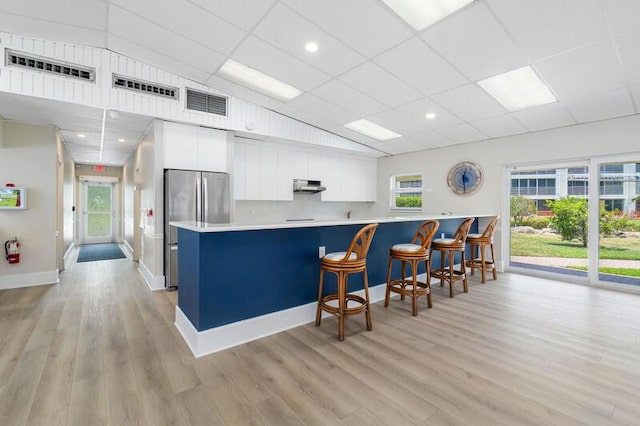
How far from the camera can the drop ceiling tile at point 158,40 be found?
299 centimetres

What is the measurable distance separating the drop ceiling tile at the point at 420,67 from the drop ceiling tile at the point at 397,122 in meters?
0.91

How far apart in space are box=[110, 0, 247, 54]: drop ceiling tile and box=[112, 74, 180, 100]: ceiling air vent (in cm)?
112

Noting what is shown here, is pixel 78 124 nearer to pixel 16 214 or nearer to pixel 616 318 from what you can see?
pixel 16 214

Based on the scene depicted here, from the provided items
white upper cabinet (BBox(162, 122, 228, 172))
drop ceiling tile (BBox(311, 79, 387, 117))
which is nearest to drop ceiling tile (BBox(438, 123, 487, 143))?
drop ceiling tile (BBox(311, 79, 387, 117))

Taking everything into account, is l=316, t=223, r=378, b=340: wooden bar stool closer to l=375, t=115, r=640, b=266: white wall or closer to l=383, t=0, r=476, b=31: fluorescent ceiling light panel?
l=383, t=0, r=476, b=31: fluorescent ceiling light panel

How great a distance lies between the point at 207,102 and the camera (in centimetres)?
440

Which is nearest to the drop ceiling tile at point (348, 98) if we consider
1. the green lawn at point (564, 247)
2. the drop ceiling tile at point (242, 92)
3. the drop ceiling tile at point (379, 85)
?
the drop ceiling tile at point (379, 85)

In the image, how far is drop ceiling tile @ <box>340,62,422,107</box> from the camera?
349cm

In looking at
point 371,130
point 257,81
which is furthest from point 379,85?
point 371,130

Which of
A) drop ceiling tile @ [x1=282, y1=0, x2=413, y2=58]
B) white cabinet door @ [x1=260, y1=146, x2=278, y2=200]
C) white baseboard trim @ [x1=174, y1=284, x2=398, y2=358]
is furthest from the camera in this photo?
white cabinet door @ [x1=260, y1=146, x2=278, y2=200]

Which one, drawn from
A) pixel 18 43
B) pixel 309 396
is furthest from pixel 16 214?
pixel 309 396

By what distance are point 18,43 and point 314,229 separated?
3.78 meters

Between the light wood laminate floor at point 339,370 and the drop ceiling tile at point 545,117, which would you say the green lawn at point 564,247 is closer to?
the light wood laminate floor at point 339,370

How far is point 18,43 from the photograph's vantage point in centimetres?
317
